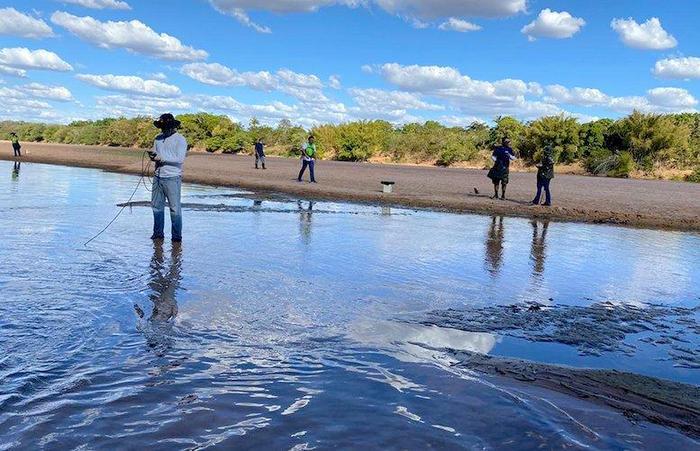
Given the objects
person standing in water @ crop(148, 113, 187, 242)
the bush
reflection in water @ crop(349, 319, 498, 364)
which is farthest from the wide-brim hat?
the bush

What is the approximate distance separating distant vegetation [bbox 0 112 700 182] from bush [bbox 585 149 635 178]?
0.06 meters

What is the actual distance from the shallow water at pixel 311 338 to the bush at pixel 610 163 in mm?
33359

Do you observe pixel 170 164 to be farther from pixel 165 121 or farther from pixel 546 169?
pixel 546 169

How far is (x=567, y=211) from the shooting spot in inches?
747

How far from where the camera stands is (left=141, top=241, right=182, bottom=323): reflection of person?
5684 millimetres

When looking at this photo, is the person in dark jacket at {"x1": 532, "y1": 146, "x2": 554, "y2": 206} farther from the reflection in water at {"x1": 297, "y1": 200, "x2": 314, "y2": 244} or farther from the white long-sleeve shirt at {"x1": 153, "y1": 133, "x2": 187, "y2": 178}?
the white long-sleeve shirt at {"x1": 153, "y1": 133, "x2": 187, "y2": 178}

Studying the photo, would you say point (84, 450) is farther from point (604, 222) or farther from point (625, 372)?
point (604, 222)

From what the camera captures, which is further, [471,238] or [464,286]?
[471,238]

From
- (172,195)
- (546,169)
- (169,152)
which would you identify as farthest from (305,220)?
(546,169)

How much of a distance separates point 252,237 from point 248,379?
704 cm

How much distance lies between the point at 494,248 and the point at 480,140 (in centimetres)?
5005

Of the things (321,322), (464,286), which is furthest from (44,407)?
(464,286)

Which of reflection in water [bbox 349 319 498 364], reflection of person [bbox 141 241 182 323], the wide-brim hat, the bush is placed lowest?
reflection in water [bbox 349 319 498 364]

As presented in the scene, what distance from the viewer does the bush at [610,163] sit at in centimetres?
4178
